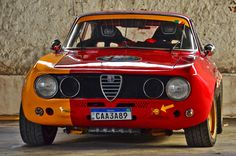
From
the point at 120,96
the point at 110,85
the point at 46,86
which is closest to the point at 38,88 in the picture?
the point at 46,86

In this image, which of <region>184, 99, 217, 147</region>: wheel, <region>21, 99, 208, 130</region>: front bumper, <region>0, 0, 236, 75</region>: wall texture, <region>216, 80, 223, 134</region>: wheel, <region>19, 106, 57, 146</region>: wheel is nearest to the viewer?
<region>21, 99, 208, 130</region>: front bumper

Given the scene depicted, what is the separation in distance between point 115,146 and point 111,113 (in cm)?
74

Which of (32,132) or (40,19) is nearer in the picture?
(32,132)

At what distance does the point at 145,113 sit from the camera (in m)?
8.80

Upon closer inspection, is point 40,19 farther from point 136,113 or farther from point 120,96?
point 136,113

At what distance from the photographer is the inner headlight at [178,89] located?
29.0 feet

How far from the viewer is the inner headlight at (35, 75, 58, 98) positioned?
8.97 metres

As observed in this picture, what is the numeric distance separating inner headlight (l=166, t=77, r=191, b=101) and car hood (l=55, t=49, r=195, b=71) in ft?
0.45

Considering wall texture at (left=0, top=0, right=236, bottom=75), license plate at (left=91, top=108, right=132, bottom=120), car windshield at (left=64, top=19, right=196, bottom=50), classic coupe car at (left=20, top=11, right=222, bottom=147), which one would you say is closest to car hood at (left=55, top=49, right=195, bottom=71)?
classic coupe car at (left=20, top=11, right=222, bottom=147)

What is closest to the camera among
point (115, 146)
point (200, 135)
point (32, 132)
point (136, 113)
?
point (136, 113)

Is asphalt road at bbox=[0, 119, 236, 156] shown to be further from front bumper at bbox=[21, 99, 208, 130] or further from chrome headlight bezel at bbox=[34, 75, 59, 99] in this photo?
chrome headlight bezel at bbox=[34, 75, 59, 99]

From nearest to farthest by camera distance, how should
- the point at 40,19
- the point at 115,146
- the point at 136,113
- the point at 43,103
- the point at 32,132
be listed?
the point at 136,113, the point at 43,103, the point at 32,132, the point at 115,146, the point at 40,19

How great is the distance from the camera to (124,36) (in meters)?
10.4

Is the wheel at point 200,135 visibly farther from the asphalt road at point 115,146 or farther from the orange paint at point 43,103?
the orange paint at point 43,103
